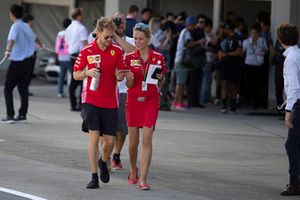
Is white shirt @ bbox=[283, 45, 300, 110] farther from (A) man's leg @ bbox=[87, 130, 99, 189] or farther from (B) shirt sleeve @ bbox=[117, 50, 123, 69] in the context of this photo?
(A) man's leg @ bbox=[87, 130, 99, 189]

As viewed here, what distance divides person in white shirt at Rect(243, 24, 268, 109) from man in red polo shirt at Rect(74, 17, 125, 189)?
9.32 metres

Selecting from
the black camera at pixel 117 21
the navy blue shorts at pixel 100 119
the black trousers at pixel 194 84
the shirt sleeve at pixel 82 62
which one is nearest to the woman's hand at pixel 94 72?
the shirt sleeve at pixel 82 62

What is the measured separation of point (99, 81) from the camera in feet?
31.7

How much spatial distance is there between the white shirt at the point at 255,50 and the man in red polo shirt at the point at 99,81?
366 inches

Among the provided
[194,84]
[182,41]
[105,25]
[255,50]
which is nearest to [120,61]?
[105,25]

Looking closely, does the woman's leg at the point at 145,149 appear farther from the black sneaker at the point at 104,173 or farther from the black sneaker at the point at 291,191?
the black sneaker at the point at 291,191

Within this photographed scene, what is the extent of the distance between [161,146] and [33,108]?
5148 millimetres

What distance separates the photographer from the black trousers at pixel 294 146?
974 cm

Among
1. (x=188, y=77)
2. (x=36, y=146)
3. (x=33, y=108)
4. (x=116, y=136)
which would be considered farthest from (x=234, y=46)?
(x=116, y=136)

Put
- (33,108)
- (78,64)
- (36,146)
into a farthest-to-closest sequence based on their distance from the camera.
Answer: (33,108) < (36,146) < (78,64)

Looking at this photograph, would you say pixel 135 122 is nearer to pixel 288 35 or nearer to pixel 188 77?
pixel 288 35

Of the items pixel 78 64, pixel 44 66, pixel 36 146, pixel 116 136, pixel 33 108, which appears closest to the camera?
pixel 78 64

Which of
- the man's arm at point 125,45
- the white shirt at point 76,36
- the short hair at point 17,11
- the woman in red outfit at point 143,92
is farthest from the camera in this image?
the white shirt at point 76,36

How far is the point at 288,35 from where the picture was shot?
9.87 m
